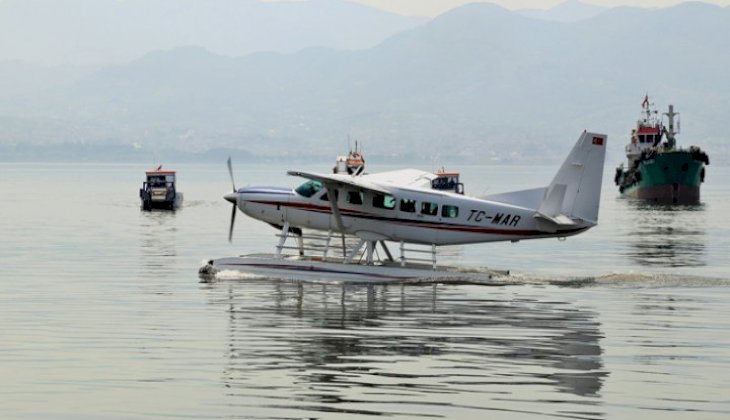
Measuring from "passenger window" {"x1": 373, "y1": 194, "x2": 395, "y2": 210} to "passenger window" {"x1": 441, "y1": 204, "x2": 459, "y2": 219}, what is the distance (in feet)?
4.28

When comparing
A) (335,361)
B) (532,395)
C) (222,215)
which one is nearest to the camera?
(532,395)

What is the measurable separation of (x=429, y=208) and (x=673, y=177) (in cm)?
7909

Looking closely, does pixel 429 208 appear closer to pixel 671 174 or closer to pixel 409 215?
pixel 409 215

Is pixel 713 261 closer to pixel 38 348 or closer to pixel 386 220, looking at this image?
pixel 386 220

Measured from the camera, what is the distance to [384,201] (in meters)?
34.7

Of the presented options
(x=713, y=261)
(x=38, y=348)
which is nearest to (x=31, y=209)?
(x=713, y=261)

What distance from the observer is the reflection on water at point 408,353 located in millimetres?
18172

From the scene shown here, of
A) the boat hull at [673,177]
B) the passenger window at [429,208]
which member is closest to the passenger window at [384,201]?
the passenger window at [429,208]

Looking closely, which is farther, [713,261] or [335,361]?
[713,261]

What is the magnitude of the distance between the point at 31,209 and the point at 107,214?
31.1 ft

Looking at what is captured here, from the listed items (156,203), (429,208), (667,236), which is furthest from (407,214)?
(156,203)

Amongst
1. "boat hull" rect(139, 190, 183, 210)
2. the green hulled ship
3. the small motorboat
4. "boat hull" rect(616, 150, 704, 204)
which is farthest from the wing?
"boat hull" rect(616, 150, 704, 204)

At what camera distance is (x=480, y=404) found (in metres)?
18.0

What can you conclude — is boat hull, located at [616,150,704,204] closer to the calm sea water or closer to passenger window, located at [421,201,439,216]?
the calm sea water
